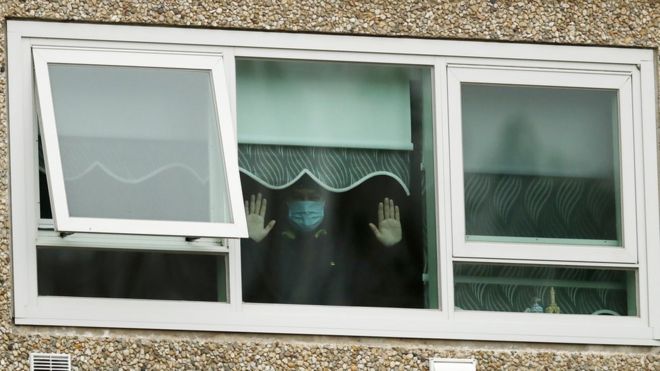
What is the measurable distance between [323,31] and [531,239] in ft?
4.64

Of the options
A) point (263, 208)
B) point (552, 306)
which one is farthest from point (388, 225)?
point (552, 306)

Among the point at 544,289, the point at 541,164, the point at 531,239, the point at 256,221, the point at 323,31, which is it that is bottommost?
the point at 544,289

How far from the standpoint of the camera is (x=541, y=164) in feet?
32.2

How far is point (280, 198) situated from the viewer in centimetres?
956

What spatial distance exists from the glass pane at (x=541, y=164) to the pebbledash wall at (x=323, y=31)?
1.02 ft

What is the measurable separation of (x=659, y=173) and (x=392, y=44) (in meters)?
1.45

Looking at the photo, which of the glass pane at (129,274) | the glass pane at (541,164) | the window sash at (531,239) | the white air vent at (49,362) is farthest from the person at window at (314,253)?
the white air vent at (49,362)

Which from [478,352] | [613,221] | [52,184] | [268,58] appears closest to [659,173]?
[613,221]

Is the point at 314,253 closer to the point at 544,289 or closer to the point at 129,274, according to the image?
the point at 129,274

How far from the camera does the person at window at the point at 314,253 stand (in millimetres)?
9453

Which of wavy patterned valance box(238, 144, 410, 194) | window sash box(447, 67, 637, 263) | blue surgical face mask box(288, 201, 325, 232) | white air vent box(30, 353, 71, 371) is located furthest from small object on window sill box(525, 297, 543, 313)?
white air vent box(30, 353, 71, 371)

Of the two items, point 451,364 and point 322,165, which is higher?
point 322,165

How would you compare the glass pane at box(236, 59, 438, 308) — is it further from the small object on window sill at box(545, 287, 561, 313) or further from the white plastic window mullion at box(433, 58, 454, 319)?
the small object on window sill at box(545, 287, 561, 313)

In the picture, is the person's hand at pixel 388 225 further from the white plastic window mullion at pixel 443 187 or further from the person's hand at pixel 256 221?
the person's hand at pixel 256 221
